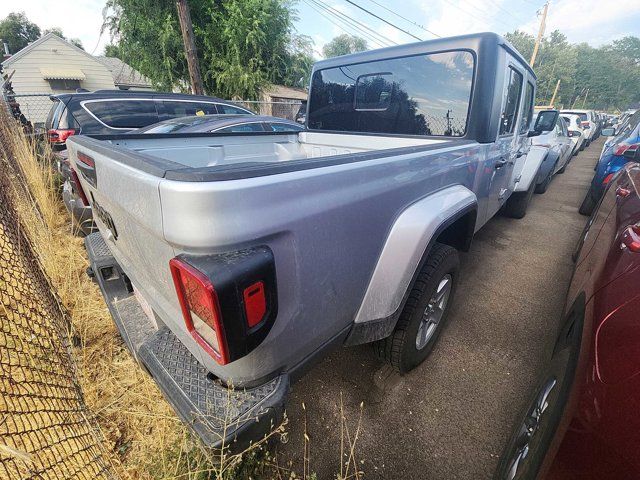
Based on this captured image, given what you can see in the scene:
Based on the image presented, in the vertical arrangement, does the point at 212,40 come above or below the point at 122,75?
below

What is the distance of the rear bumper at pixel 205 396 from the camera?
105cm

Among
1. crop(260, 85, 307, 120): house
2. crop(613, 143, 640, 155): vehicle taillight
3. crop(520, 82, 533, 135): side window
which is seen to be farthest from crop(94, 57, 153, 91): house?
crop(613, 143, 640, 155): vehicle taillight

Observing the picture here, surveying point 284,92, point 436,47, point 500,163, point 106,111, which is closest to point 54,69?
point 284,92

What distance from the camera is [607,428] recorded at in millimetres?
858

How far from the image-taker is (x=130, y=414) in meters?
1.87

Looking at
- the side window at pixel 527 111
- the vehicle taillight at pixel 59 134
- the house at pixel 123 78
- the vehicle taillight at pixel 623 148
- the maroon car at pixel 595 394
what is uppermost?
the house at pixel 123 78

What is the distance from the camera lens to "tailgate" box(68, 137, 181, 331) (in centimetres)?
100

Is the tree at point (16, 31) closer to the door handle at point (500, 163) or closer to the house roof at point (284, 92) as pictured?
the house roof at point (284, 92)

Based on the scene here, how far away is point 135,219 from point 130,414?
4.76 feet

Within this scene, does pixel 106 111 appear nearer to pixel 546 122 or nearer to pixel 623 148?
pixel 546 122

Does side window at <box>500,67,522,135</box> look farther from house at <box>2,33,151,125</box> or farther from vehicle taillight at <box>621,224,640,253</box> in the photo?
house at <box>2,33,151,125</box>

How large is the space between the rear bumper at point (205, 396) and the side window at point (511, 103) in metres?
2.79

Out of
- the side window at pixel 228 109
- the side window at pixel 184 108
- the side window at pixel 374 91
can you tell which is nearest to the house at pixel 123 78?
the side window at pixel 228 109

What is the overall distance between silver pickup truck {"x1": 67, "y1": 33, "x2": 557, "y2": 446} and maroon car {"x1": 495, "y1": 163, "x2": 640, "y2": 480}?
72 centimetres
